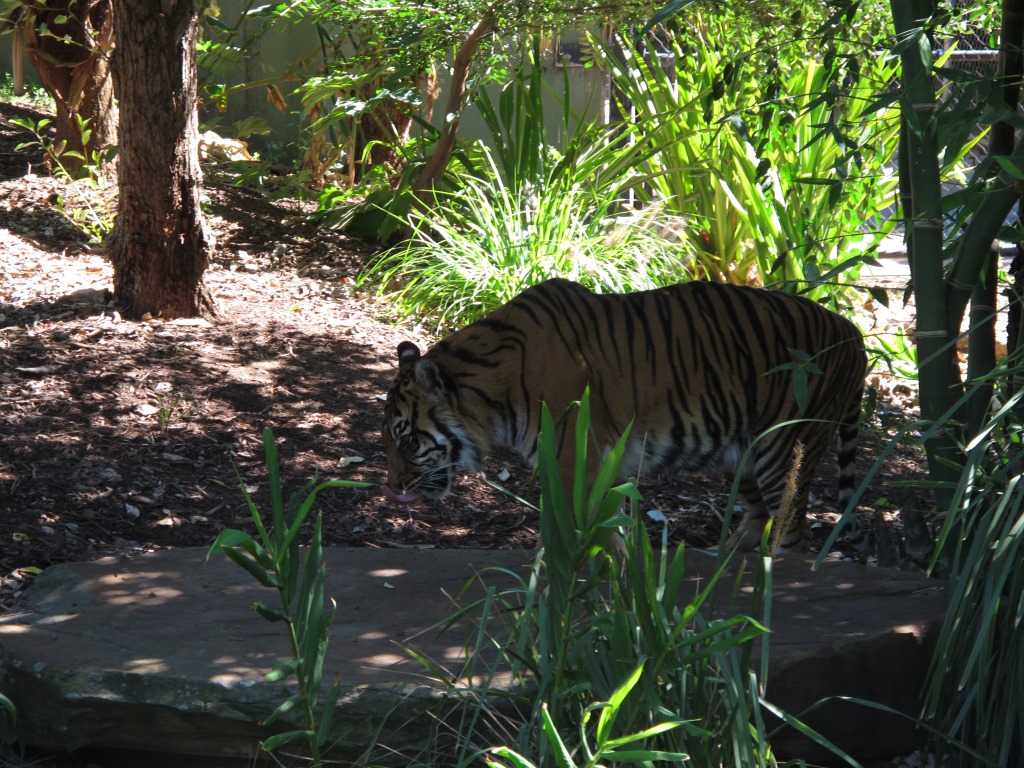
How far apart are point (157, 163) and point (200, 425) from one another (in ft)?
5.51

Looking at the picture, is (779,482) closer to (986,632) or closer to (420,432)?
(420,432)

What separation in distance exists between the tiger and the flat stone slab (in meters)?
0.68

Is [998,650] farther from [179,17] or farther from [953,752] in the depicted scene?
[179,17]

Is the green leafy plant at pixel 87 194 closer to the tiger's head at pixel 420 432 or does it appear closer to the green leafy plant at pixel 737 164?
the green leafy plant at pixel 737 164

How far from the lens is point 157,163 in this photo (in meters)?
6.38

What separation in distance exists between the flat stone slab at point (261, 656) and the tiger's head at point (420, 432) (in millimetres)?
Result: 599

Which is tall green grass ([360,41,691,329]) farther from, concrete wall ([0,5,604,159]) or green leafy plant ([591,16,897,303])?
concrete wall ([0,5,604,159])

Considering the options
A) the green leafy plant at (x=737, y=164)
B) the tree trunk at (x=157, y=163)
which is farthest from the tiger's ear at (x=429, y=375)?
the green leafy plant at (x=737, y=164)

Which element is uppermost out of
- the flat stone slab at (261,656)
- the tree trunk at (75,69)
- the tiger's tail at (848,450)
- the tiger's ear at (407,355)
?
the tree trunk at (75,69)

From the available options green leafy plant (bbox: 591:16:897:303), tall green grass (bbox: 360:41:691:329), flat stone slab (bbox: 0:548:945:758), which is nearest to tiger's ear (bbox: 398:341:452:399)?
flat stone slab (bbox: 0:548:945:758)

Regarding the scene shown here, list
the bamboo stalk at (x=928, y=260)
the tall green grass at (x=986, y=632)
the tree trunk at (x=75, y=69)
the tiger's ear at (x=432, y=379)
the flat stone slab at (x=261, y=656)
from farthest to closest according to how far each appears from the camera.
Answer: the tree trunk at (x=75, y=69) → the tiger's ear at (x=432, y=379) → the bamboo stalk at (x=928, y=260) → the flat stone slab at (x=261, y=656) → the tall green grass at (x=986, y=632)

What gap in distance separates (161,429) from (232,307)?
1888 millimetres

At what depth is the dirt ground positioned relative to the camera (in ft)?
15.8

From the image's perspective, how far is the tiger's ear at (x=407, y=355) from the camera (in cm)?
445
